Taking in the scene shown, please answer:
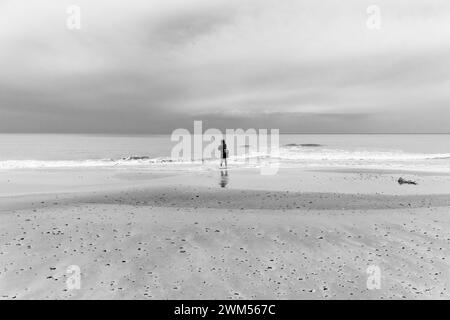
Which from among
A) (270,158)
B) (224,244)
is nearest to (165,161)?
(270,158)

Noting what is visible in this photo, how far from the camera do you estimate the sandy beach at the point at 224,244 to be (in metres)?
6.91

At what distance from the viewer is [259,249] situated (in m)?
9.12

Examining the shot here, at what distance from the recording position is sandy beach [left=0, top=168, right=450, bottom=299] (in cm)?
691

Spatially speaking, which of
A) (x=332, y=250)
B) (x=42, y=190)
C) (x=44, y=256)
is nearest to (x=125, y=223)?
(x=44, y=256)

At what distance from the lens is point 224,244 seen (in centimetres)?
949

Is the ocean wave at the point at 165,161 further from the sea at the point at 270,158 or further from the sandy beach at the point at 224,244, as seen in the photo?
the sandy beach at the point at 224,244

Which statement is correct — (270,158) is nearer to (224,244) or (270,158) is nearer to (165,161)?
(165,161)

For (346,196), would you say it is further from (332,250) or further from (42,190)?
(42,190)

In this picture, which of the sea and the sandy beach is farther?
the sea

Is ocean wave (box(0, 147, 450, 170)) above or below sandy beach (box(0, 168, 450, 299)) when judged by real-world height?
above

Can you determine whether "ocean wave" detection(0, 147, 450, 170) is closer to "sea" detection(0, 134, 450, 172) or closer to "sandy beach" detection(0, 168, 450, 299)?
"sea" detection(0, 134, 450, 172)

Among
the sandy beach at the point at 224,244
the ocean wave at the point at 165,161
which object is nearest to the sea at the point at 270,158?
the ocean wave at the point at 165,161

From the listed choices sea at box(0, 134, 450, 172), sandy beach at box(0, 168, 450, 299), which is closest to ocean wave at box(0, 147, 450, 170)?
sea at box(0, 134, 450, 172)
